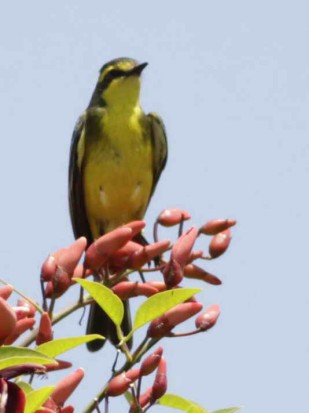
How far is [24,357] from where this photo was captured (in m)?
2.58

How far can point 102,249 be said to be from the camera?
380cm

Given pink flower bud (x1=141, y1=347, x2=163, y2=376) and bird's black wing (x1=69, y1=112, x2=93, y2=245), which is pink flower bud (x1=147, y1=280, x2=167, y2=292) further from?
bird's black wing (x1=69, y1=112, x2=93, y2=245)

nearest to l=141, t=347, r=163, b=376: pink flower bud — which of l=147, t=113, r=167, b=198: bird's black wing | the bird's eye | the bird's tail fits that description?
the bird's tail

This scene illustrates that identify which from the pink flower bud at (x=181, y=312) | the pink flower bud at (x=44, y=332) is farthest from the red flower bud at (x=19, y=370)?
the pink flower bud at (x=181, y=312)

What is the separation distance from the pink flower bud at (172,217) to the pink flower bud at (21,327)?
4.56 ft

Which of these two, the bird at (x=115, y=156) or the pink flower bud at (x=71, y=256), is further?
the bird at (x=115, y=156)

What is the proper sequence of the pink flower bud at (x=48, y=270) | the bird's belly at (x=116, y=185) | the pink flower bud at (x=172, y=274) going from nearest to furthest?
1. the pink flower bud at (x=48, y=270)
2. the pink flower bud at (x=172, y=274)
3. the bird's belly at (x=116, y=185)

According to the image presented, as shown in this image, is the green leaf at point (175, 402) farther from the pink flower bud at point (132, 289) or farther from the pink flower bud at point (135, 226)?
the pink flower bud at point (135, 226)

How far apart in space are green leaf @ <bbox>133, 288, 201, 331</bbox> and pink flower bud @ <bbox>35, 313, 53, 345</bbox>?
0.29m

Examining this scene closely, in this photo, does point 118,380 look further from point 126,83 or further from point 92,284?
point 126,83

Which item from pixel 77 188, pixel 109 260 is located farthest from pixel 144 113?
pixel 109 260

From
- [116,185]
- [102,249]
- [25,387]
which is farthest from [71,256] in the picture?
[116,185]

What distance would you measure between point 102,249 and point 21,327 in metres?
0.75

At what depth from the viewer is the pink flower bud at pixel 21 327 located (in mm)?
3041
